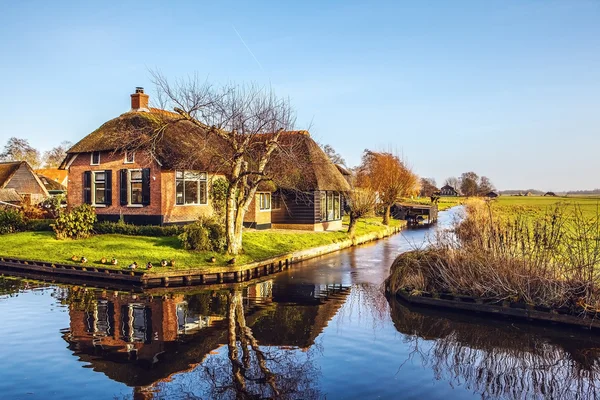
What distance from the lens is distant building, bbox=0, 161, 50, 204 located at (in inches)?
1537

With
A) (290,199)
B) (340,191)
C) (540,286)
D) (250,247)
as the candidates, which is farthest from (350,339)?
(340,191)

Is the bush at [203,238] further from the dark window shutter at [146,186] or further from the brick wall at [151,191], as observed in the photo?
the dark window shutter at [146,186]

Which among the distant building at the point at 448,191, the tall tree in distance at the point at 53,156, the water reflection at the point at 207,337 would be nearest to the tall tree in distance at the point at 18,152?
the tall tree in distance at the point at 53,156

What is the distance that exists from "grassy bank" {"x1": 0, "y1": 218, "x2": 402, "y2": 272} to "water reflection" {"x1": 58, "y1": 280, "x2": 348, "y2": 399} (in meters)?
2.34

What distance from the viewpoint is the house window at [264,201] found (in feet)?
84.1

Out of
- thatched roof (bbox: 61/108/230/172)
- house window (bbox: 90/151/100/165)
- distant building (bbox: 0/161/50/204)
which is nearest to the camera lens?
thatched roof (bbox: 61/108/230/172)

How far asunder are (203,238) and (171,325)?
708 cm

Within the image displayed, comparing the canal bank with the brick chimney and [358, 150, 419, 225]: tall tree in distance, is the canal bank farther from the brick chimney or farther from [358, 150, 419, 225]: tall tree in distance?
[358, 150, 419, 225]: tall tree in distance

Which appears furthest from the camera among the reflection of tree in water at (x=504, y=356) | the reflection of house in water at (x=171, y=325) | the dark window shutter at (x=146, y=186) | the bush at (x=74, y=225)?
the dark window shutter at (x=146, y=186)

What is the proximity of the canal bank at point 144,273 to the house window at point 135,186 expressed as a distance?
546cm

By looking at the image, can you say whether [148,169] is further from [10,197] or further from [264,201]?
[10,197]

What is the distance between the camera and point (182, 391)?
22.1 feet

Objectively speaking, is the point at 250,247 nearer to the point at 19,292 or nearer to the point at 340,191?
the point at 19,292

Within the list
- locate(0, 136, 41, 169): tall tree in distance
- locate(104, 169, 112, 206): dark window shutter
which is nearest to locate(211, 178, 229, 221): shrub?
locate(104, 169, 112, 206): dark window shutter
